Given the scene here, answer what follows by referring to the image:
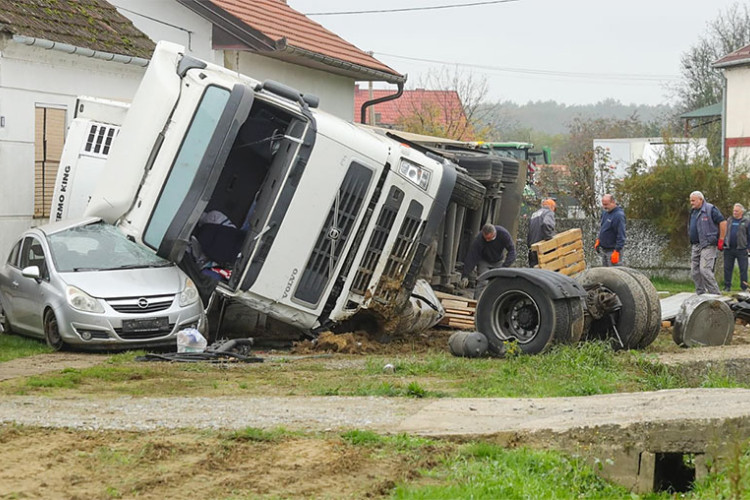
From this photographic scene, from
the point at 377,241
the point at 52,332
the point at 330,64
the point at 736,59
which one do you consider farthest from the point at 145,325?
the point at 736,59

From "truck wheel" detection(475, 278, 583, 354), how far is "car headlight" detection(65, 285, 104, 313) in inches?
175

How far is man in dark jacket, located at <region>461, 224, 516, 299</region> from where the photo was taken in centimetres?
1859

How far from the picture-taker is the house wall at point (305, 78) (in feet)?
81.5

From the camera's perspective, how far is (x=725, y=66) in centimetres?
4362

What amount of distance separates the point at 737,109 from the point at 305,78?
21.8 m

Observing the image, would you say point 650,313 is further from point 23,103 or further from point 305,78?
point 305,78

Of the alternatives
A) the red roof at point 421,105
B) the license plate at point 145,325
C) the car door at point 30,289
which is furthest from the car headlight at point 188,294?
the red roof at point 421,105

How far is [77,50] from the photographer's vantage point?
19.7m

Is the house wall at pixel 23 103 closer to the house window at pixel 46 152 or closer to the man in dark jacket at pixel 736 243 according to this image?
the house window at pixel 46 152

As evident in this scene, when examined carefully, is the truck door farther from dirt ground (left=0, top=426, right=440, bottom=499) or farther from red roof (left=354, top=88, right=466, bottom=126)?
red roof (left=354, top=88, right=466, bottom=126)

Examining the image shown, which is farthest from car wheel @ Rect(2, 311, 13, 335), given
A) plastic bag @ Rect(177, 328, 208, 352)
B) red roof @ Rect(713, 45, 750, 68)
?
red roof @ Rect(713, 45, 750, 68)

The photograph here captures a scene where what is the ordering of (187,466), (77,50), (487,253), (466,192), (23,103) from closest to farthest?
1. (187,466)
2. (466,192)
3. (487,253)
4. (23,103)
5. (77,50)

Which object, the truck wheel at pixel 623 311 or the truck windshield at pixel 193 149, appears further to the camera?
the truck windshield at pixel 193 149

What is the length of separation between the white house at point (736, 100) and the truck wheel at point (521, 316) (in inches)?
1210
